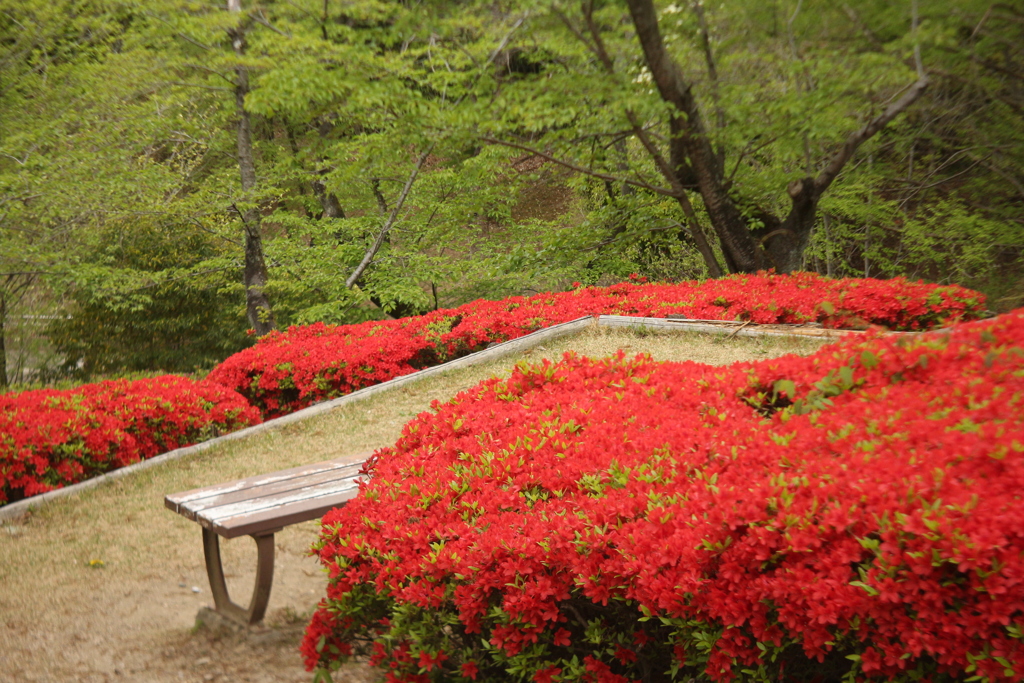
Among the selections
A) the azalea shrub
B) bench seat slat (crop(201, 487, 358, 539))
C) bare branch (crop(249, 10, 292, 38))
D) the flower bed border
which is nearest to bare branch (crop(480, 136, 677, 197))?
the azalea shrub

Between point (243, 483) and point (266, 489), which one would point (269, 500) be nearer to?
point (266, 489)

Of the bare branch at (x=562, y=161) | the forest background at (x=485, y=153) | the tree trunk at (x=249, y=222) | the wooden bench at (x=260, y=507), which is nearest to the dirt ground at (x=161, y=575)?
the wooden bench at (x=260, y=507)

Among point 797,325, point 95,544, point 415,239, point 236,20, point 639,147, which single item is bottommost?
point 95,544

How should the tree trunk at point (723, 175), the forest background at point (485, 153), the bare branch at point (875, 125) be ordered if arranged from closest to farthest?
the bare branch at point (875, 125) < the tree trunk at point (723, 175) < the forest background at point (485, 153)

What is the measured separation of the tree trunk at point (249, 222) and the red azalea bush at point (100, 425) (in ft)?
13.4

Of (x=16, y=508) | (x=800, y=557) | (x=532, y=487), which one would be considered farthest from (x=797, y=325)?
(x=16, y=508)

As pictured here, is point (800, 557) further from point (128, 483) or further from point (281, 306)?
point (281, 306)

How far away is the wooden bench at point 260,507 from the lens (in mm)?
2887

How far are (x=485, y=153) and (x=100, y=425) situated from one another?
5.83 m

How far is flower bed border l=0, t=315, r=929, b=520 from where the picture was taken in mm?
5160

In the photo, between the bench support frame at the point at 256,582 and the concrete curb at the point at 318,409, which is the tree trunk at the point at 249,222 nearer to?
the concrete curb at the point at 318,409

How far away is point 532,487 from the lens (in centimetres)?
248

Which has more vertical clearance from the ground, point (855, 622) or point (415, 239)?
point (415, 239)

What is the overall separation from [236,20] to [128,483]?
276 inches
